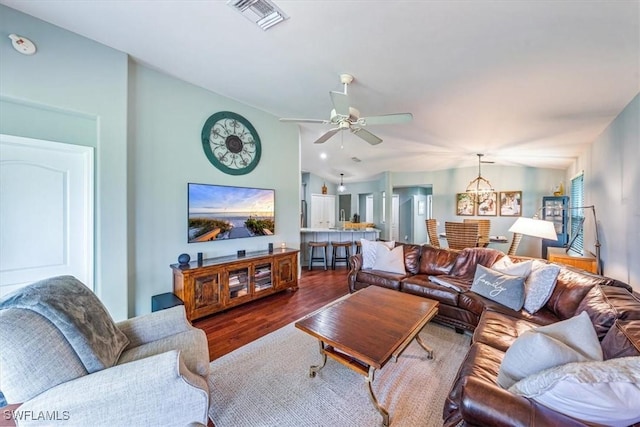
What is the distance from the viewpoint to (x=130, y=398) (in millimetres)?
1084

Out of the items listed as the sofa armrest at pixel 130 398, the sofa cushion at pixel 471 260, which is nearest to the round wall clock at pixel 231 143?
the sofa armrest at pixel 130 398

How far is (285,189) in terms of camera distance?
14.3 ft

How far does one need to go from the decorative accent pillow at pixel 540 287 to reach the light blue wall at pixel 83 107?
13.3 feet

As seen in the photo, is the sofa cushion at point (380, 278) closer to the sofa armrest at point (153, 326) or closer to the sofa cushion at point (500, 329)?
the sofa cushion at point (500, 329)

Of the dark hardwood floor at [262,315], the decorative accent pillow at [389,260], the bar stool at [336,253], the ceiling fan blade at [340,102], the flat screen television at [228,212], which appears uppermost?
the ceiling fan blade at [340,102]

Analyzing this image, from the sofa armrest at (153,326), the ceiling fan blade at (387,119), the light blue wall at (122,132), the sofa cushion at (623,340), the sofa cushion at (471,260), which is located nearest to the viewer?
the sofa cushion at (623,340)

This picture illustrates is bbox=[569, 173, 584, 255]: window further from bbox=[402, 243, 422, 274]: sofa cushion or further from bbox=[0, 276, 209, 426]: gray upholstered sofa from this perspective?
bbox=[0, 276, 209, 426]: gray upholstered sofa

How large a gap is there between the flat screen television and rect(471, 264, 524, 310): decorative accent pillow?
3.08m

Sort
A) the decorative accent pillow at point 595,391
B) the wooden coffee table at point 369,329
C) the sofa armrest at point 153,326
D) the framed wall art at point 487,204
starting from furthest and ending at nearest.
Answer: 1. the framed wall art at point 487,204
2. the sofa armrest at point 153,326
3. the wooden coffee table at point 369,329
4. the decorative accent pillow at point 595,391

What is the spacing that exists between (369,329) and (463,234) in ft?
12.1

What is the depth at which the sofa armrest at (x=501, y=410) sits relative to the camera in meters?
0.92

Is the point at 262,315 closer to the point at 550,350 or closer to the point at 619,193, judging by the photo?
the point at 550,350

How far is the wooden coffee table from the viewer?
152cm

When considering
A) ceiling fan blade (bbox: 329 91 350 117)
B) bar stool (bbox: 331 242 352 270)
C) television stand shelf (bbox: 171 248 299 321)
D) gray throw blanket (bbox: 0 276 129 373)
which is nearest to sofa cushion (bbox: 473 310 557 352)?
ceiling fan blade (bbox: 329 91 350 117)
